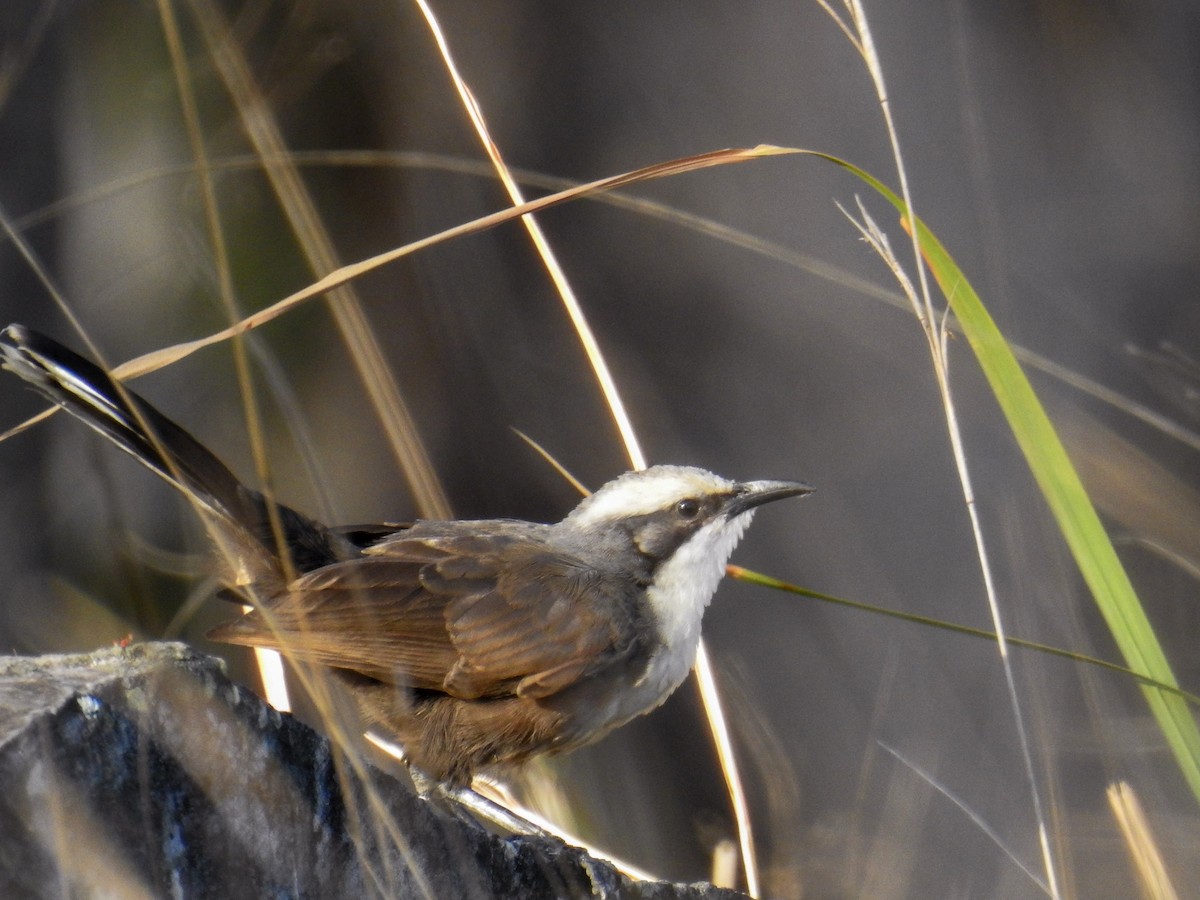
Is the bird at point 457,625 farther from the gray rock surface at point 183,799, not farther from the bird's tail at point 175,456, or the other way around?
the gray rock surface at point 183,799

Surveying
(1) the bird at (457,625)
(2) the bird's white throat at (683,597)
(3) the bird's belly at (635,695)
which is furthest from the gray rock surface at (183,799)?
(2) the bird's white throat at (683,597)

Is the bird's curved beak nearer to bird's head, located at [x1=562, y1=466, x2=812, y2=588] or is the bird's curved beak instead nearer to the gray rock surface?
bird's head, located at [x1=562, y1=466, x2=812, y2=588]

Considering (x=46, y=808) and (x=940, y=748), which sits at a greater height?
(x=46, y=808)

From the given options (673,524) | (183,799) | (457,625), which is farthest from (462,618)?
(183,799)

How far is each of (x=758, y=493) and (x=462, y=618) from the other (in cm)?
90

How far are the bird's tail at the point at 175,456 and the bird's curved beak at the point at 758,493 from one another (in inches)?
42.2

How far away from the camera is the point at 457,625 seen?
10.3 ft

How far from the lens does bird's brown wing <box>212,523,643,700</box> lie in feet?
9.88

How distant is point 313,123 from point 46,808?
4385mm

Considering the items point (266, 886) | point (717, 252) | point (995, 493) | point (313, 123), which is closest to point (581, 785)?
point (995, 493)

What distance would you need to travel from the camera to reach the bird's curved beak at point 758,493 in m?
3.48

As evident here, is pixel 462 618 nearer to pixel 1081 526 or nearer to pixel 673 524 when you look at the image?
pixel 673 524

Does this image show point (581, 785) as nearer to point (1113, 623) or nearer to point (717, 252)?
point (717, 252)

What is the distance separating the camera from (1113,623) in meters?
2.19
